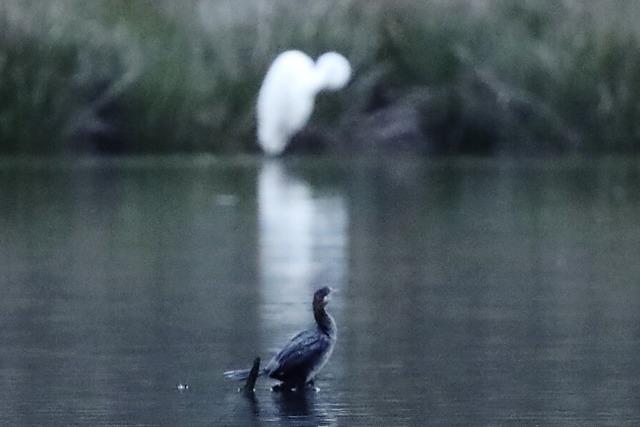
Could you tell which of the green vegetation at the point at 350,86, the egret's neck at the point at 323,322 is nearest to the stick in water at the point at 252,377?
the egret's neck at the point at 323,322

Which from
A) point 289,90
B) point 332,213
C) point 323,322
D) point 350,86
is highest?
point 350,86

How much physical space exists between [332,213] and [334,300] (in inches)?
236

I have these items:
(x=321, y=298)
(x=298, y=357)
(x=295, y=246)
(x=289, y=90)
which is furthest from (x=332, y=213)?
(x=298, y=357)

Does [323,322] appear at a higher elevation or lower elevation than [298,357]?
higher

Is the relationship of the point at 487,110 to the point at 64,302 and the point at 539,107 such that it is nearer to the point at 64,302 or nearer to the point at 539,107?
the point at 539,107

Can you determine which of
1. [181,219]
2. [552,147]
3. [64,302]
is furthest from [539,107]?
[64,302]

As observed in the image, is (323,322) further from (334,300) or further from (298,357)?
(334,300)

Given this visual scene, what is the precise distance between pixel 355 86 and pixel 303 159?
154 cm

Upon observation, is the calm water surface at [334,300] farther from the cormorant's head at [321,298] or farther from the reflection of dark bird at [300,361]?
the cormorant's head at [321,298]

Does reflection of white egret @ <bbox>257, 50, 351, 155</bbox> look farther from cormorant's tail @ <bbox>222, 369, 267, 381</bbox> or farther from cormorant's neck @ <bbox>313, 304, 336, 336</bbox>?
cormorant's tail @ <bbox>222, 369, 267, 381</bbox>

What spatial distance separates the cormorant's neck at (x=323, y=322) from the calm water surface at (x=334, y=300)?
0.61 ft

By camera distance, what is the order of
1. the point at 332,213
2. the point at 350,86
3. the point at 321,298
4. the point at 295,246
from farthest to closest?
the point at 350,86 < the point at 332,213 < the point at 295,246 < the point at 321,298

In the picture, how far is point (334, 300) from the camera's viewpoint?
10.4 metres

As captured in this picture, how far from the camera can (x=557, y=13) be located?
26844mm
